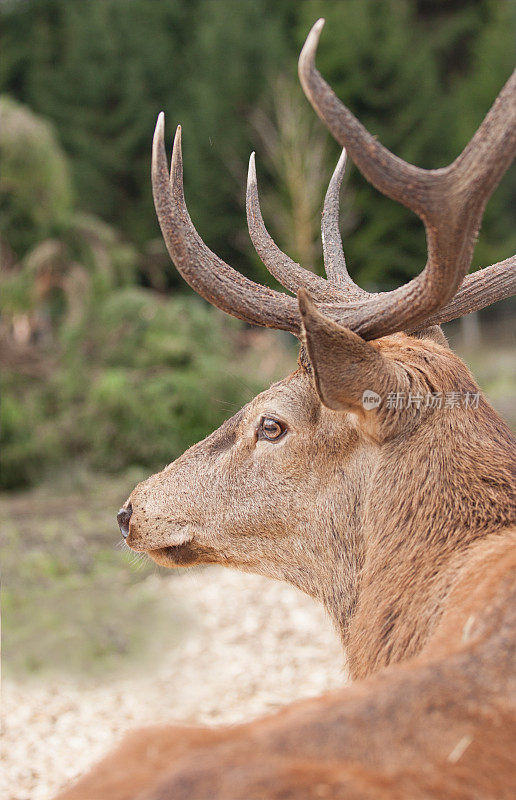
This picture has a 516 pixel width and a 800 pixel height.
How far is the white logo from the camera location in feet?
6.22

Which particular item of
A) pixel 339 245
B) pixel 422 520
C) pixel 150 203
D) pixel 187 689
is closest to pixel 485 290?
pixel 339 245

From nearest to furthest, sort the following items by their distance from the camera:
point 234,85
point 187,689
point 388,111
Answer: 1. point 187,689
2. point 388,111
3. point 234,85

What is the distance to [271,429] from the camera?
2.25 meters

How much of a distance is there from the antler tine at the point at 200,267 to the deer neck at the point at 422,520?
495mm

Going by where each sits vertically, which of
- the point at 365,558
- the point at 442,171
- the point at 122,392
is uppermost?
the point at 442,171

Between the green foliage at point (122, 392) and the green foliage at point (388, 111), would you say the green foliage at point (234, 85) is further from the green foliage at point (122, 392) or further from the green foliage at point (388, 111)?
the green foliage at point (122, 392)

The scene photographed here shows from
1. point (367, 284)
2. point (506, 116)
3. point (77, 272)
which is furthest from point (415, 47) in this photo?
point (506, 116)

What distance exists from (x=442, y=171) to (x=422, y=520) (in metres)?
0.80

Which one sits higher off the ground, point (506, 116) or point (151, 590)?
point (506, 116)

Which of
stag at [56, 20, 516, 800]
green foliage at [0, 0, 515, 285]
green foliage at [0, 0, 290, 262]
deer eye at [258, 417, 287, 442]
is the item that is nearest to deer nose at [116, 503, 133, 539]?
stag at [56, 20, 516, 800]

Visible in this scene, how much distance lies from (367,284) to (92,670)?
9.73 meters

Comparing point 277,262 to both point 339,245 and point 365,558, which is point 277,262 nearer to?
point 339,245

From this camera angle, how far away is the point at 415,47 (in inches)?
591

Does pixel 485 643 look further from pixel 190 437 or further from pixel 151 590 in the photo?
pixel 190 437
